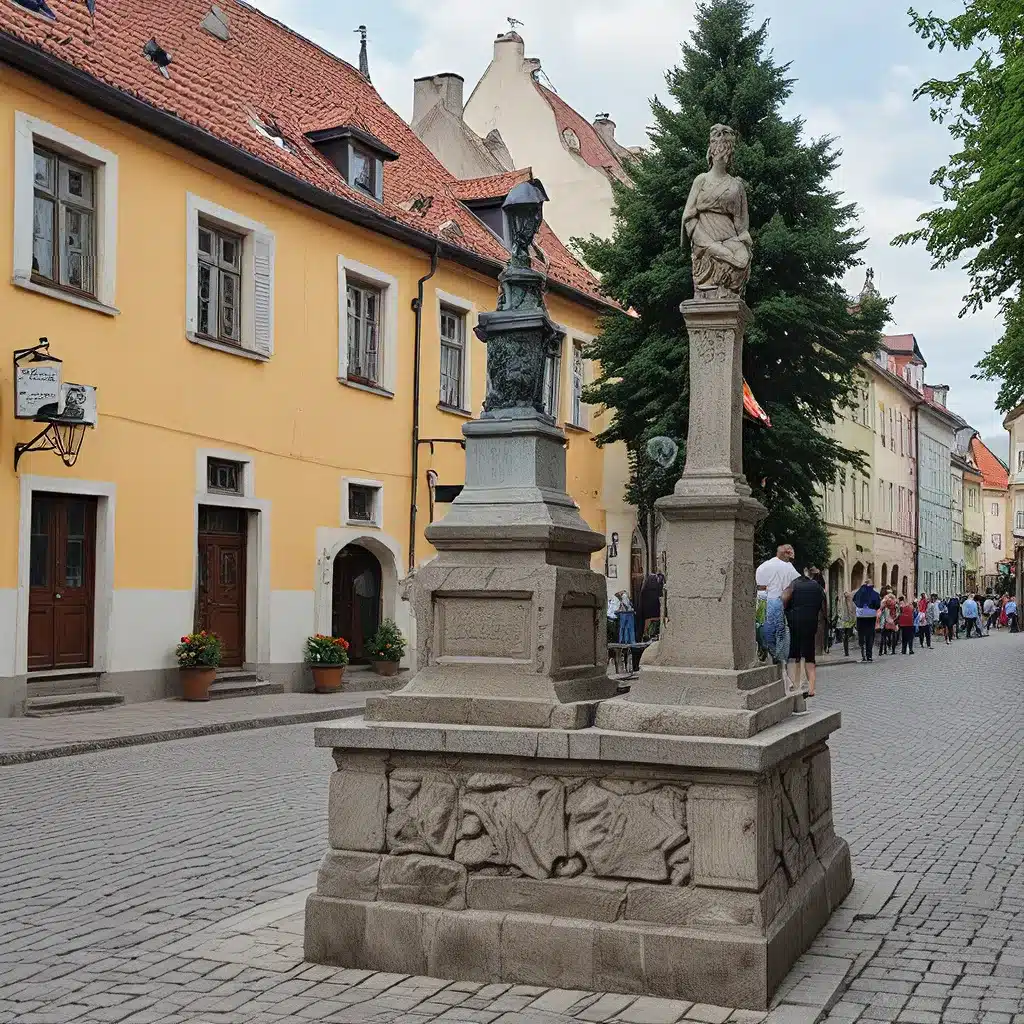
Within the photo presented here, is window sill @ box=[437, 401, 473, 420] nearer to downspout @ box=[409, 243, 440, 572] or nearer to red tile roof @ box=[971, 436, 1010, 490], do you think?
downspout @ box=[409, 243, 440, 572]

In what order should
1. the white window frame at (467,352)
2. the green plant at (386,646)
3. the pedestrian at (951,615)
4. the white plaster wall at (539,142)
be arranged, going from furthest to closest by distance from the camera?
1. the pedestrian at (951,615)
2. the white plaster wall at (539,142)
3. the white window frame at (467,352)
4. the green plant at (386,646)

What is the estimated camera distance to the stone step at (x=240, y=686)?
18.8m

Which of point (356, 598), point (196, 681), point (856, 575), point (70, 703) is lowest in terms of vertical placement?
point (70, 703)

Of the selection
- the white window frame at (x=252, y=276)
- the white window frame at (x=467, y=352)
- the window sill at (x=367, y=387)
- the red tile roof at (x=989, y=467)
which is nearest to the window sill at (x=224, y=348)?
the white window frame at (x=252, y=276)

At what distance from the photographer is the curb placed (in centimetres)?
1263

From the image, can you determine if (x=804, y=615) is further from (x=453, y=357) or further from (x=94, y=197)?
(x=94, y=197)

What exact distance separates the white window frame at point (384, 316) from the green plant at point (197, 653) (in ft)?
17.8

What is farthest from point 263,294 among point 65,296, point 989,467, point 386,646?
point 989,467

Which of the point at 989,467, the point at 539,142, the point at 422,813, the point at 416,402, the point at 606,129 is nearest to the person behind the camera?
the point at 422,813

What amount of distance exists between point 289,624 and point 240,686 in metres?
1.70

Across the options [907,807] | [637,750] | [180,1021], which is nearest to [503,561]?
[637,750]

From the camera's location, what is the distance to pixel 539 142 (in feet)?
132

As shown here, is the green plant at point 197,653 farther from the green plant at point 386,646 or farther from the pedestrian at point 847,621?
the pedestrian at point 847,621

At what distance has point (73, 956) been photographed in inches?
231
